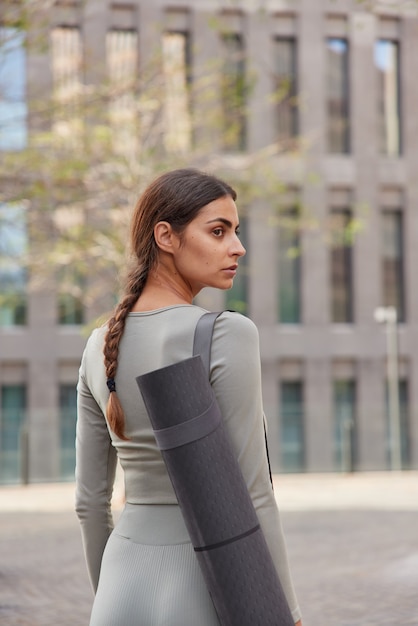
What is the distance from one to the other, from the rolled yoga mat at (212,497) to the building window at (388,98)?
3583 cm

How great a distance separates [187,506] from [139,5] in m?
33.8

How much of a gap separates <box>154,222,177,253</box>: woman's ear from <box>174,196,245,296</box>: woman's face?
0.01 metres

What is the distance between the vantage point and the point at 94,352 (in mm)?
2273

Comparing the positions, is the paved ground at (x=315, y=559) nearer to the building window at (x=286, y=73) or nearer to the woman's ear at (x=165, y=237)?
the woman's ear at (x=165, y=237)

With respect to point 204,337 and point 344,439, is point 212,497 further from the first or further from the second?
point 344,439

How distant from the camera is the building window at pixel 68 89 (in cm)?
1597

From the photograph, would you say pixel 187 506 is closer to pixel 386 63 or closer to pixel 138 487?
pixel 138 487

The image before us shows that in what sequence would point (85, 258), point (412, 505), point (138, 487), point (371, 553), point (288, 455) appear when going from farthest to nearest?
point (288, 455) < point (85, 258) < point (412, 505) < point (371, 553) < point (138, 487)

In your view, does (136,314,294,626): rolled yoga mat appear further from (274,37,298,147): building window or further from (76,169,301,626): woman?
(274,37,298,147): building window

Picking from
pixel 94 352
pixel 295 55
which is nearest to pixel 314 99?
pixel 295 55

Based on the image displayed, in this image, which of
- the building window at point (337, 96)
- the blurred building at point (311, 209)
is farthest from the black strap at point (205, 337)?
the building window at point (337, 96)

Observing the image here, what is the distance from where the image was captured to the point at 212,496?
1.91 metres

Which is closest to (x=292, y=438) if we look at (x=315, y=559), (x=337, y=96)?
(x=337, y=96)

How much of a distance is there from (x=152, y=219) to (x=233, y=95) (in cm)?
1758
